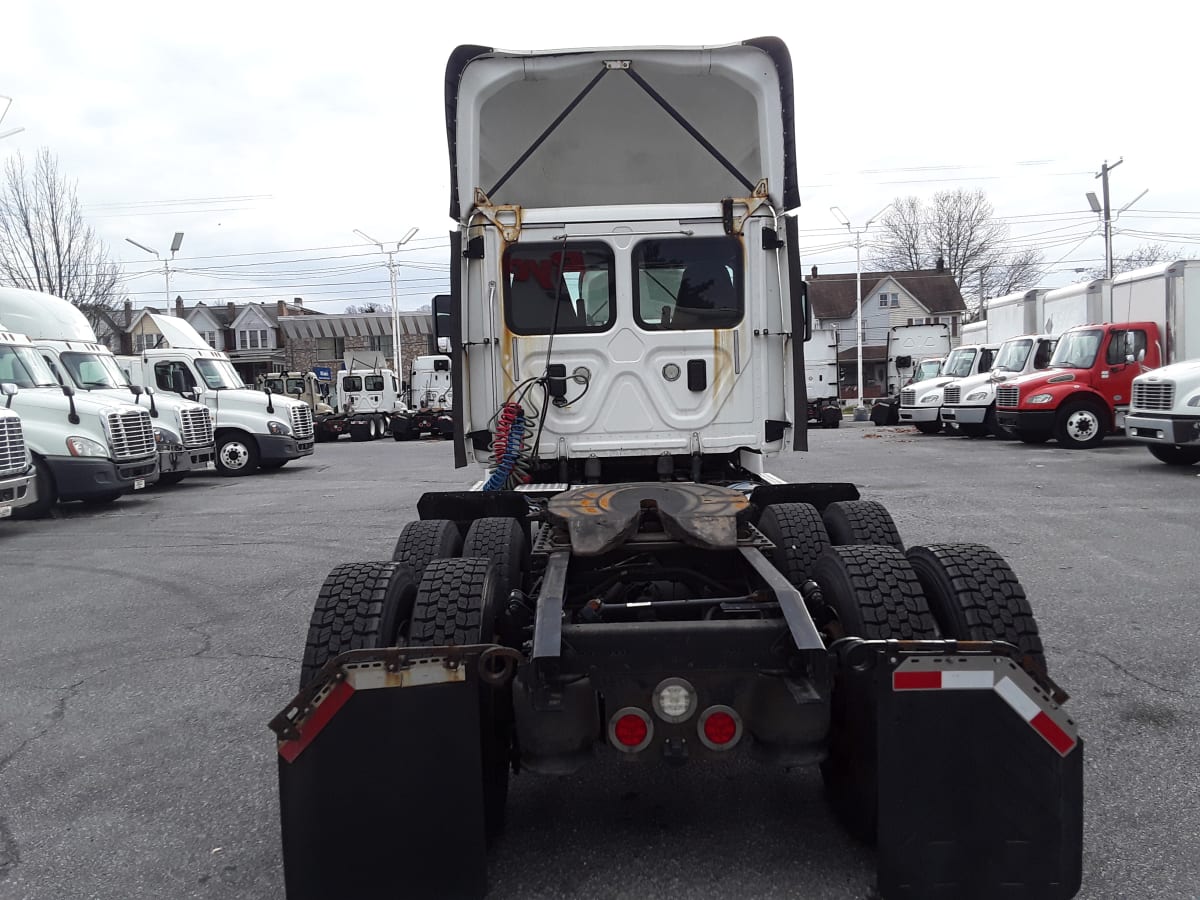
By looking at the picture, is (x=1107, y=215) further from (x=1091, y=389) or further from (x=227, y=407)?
(x=227, y=407)

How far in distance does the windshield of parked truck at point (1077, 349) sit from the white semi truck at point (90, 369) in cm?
1711

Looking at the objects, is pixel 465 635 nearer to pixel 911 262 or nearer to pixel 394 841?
pixel 394 841

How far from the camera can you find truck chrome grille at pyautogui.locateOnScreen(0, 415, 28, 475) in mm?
10680

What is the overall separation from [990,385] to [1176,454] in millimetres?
7018

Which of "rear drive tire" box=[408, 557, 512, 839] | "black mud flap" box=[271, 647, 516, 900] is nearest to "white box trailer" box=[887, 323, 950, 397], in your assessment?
"rear drive tire" box=[408, 557, 512, 839]

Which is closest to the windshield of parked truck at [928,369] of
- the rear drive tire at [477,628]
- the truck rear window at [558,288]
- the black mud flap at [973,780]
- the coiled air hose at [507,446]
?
the truck rear window at [558,288]

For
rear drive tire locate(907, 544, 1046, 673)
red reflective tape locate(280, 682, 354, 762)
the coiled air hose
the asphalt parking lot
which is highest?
the coiled air hose

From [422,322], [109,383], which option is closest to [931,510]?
[109,383]

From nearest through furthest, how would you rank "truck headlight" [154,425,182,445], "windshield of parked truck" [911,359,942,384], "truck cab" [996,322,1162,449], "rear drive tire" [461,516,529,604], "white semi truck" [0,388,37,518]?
"rear drive tire" [461,516,529,604]
"white semi truck" [0,388,37,518]
"truck headlight" [154,425,182,445]
"truck cab" [996,322,1162,449]
"windshield of parked truck" [911,359,942,384]

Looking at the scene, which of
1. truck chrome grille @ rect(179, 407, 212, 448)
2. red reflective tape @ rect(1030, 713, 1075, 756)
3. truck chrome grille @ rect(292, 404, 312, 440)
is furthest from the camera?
truck chrome grille @ rect(292, 404, 312, 440)

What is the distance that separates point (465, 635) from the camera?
2.92 meters

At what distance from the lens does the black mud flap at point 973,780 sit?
243 cm

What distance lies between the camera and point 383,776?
2.51 meters

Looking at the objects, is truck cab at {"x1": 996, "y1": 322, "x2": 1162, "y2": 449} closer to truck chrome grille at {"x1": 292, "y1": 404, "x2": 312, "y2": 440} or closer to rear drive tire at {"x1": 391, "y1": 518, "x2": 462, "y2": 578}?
truck chrome grille at {"x1": 292, "y1": 404, "x2": 312, "y2": 440}
